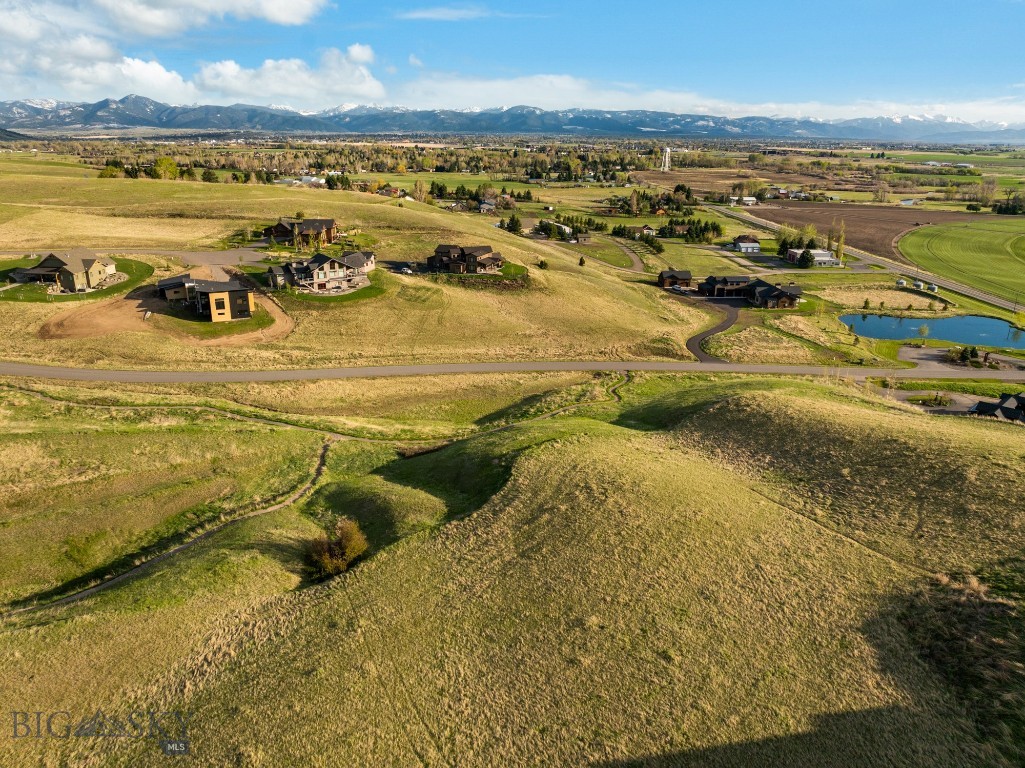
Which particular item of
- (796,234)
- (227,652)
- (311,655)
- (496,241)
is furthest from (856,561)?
(796,234)

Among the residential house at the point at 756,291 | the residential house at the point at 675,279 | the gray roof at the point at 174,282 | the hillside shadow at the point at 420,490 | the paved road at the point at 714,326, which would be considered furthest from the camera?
the residential house at the point at 675,279

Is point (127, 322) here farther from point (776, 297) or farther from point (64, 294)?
point (776, 297)

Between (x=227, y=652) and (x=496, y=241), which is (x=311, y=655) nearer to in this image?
(x=227, y=652)

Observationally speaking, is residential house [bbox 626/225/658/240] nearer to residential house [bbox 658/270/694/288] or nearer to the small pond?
residential house [bbox 658/270/694/288]

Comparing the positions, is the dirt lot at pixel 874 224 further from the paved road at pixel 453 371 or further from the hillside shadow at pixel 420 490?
the hillside shadow at pixel 420 490

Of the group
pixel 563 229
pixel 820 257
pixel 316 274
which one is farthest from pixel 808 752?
pixel 563 229

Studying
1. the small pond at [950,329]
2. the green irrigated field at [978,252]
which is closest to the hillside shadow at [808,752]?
the small pond at [950,329]
